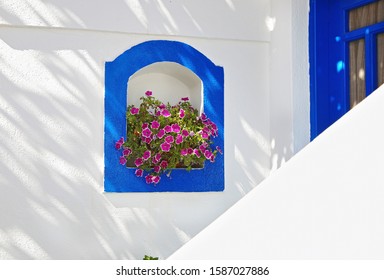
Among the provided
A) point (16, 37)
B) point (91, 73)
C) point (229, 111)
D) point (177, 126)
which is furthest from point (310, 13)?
point (16, 37)

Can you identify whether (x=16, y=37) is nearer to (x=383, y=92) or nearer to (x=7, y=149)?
(x=7, y=149)

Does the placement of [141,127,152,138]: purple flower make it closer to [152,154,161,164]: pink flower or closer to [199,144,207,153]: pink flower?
[152,154,161,164]: pink flower

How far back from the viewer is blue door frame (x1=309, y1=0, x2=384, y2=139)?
175 inches

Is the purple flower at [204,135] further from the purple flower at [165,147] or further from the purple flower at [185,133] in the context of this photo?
the purple flower at [165,147]

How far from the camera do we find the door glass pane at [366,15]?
4.09 metres

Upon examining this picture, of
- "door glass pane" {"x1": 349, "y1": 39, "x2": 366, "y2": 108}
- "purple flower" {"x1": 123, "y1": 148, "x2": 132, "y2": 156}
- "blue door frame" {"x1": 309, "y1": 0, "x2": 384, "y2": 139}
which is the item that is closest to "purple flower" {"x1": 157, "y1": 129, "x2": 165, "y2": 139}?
"purple flower" {"x1": 123, "y1": 148, "x2": 132, "y2": 156}

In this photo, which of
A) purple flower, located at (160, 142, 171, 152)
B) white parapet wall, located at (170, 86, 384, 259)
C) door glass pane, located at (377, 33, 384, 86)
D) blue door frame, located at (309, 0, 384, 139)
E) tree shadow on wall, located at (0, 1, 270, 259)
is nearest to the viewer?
white parapet wall, located at (170, 86, 384, 259)

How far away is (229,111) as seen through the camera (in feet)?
15.6

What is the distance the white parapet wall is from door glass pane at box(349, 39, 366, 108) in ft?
11.0

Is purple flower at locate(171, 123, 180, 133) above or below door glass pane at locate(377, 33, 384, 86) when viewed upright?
below

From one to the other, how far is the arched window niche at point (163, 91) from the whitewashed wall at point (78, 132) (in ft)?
A: 0.22

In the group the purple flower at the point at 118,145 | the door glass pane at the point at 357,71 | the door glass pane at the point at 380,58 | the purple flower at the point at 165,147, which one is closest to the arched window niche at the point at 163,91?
the purple flower at the point at 118,145

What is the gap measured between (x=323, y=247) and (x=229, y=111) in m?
3.82

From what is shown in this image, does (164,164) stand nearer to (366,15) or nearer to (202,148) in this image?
(202,148)
